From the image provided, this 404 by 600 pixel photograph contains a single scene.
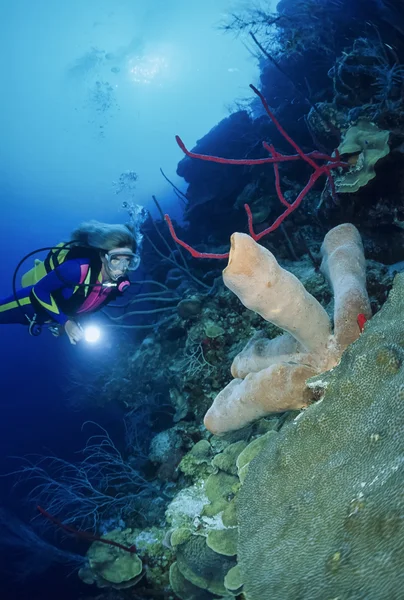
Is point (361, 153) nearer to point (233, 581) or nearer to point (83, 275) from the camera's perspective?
point (83, 275)

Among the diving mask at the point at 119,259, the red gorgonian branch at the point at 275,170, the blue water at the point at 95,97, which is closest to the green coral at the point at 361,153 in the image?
the red gorgonian branch at the point at 275,170

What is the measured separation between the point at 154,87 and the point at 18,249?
1584 inches

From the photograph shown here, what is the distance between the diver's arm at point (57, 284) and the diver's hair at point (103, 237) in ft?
1.25

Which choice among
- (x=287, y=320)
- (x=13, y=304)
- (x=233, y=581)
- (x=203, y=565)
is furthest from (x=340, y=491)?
(x=13, y=304)

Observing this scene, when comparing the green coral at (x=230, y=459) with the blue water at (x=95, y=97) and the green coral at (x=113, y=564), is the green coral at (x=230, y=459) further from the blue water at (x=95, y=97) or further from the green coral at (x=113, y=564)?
the blue water at (x=95, y=97)

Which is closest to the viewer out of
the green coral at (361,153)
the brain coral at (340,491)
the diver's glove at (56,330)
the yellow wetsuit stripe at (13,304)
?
the brain coral at (340,491)

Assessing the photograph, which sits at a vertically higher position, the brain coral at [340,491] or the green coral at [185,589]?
the brain coral at [340,491]

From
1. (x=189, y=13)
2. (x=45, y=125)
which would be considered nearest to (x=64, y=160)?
(x=45, y=125)

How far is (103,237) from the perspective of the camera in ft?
14.8

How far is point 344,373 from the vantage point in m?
1.56

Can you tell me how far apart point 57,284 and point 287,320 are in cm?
343

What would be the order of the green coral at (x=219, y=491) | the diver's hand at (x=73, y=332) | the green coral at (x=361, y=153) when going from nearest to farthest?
the green coral at (x=219, y=491) < the green coral at (x=361, y=153) < the diver's hand at (x=73, y=332)

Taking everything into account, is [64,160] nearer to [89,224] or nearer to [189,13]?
[189,13]

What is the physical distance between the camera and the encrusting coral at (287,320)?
176 cm
